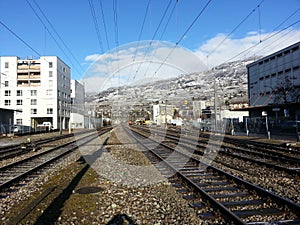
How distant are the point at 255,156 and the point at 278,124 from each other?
14441 mm

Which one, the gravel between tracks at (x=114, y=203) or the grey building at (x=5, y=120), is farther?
the grey building at (x=5, y=120)

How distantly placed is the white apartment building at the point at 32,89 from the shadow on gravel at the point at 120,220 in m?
67.2

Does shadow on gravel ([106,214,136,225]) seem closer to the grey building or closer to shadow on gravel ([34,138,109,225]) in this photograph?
shadow on gravel ([34,138,109,225])

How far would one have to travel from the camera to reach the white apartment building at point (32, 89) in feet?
231

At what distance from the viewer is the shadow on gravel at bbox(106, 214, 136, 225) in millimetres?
5316

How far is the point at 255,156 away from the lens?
14.4 metres

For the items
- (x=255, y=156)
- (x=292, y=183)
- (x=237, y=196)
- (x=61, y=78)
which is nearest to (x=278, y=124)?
(x=255, y=156)

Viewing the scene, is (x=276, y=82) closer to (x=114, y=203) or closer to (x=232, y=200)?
(x=232, y=200)

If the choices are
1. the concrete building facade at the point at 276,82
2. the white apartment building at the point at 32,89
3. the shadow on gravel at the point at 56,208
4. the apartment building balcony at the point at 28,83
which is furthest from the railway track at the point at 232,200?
the apartment building balcony at the point at 28,83

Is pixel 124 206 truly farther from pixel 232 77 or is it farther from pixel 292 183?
pixel 232 77

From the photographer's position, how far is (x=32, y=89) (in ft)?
235

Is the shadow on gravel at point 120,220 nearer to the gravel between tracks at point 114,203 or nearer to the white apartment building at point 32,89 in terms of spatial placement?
the gravel between tracks at point 114,203

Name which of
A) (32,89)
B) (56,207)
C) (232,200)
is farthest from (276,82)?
(32,89)

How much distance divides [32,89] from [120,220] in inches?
2857
